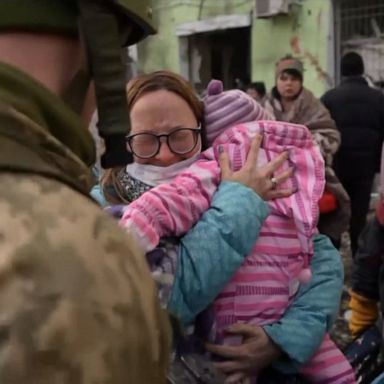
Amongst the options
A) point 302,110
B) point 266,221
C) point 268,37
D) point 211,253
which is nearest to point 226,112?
point 266,221

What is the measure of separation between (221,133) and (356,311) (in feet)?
5.27

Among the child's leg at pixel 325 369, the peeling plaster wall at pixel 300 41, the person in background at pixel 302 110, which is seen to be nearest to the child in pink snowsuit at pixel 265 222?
the child's leg at pixel 325 369

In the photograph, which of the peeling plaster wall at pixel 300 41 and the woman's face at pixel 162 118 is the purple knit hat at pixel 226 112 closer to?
the woman's face at pixel 162 118

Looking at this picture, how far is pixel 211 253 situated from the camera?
166 cm

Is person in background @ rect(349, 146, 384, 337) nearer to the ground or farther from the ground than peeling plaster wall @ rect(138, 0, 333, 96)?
nearer to the ground

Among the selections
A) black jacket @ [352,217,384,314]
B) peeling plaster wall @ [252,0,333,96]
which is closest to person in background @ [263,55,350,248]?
black jacket @ [352,217,384,314]

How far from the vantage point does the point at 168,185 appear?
66.7 inches

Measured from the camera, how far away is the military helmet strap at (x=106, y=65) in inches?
41.9

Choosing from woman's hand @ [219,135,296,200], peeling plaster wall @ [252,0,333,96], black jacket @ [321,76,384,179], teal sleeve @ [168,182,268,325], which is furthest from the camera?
peeling plaster wall @ [252,0,333,96]

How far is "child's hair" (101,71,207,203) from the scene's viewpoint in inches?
73.3

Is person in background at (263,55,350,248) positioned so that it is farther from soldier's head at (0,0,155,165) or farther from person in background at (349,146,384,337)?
soldier's head at (0,0,155,165)

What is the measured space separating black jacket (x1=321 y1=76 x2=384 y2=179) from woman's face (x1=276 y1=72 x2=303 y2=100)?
2.07ft

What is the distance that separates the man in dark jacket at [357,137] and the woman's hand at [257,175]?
443cm

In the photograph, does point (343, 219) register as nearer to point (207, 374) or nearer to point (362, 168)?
point (207, 374)
